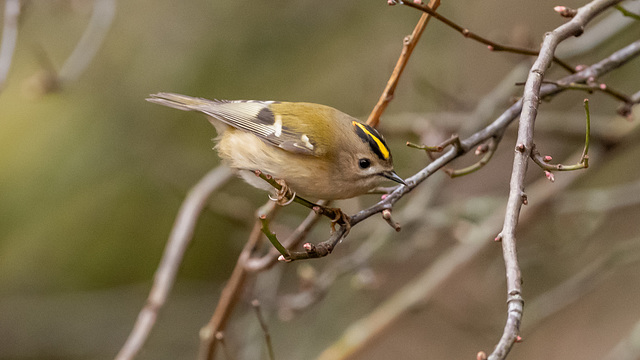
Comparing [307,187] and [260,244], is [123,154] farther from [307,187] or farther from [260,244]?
[307,187]

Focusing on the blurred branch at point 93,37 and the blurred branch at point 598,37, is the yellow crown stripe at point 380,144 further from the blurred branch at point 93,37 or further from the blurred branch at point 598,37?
the blurred branch at point 93,37

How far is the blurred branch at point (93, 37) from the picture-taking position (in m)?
3.57

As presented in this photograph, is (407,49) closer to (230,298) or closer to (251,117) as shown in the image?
(251,117)

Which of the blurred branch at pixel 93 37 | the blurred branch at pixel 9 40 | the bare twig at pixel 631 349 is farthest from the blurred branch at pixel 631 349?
the blurred branch at pixel 93 37

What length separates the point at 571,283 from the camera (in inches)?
123

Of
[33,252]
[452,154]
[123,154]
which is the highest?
[452,154]

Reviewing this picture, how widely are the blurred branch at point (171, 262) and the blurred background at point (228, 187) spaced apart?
1.91 feet

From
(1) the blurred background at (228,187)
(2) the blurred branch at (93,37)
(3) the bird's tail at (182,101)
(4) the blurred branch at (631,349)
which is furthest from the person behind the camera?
(1) the blurred background at (228,187)

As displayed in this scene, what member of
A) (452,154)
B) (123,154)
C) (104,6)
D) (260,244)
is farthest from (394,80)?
(123,154)

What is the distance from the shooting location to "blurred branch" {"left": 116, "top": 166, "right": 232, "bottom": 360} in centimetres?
249

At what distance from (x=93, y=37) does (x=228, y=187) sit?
132cm

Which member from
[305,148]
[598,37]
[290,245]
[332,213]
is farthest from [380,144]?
[598,37]

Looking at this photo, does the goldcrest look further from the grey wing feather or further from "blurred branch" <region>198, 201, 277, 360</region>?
"blurred branch" <region>198, 201, 277, 360</region>

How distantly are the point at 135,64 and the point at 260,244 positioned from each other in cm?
238
